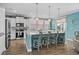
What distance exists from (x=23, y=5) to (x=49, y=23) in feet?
2.10

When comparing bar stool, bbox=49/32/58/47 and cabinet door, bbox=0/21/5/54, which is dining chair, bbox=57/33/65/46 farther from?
cabinet door, bbox=0/21/5/54

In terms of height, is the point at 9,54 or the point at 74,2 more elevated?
the point at 74,2

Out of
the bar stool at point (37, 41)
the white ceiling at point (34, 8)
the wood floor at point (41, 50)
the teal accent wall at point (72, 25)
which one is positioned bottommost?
the wood floor at point (41, 50)

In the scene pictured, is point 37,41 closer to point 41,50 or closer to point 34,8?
point 41,50

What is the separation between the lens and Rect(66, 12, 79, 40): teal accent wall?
2.28 metres

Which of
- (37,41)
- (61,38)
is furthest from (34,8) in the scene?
(61,38)

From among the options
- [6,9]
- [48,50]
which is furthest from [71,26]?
[6,9]

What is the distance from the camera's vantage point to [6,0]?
2277 mm

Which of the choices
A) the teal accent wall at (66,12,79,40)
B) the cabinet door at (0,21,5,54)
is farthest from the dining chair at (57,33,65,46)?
the cabinet door at (0,21,5,54)

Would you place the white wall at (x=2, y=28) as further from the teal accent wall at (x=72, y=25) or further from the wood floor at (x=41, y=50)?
the teal accent wall at (x=72, y=25)

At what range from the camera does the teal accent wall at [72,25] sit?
228 cm

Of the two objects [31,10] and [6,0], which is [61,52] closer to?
[31,10]

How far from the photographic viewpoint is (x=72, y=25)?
2.30 meters

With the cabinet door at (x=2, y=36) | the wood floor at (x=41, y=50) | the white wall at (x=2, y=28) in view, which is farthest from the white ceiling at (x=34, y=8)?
the wood floor at (x=41, y=50)
